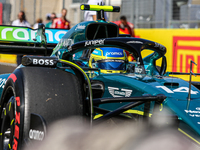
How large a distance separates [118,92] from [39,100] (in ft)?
2.17

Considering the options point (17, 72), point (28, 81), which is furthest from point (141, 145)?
point (17, 72)

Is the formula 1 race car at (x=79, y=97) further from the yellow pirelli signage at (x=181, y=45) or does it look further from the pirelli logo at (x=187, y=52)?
A: the pirelli logo at (x=187, y=52)

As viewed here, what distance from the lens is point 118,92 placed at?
2400 millimetres

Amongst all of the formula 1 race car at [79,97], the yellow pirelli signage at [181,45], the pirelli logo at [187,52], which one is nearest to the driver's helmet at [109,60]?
the formula 1 race car at [79,97]

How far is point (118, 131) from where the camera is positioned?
224 centimetres

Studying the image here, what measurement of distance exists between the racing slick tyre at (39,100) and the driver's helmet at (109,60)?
118 centimetres

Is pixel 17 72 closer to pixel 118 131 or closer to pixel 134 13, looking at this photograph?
pixel 118 131

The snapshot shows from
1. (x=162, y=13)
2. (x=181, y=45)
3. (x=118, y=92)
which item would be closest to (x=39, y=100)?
(x=118, y=92)

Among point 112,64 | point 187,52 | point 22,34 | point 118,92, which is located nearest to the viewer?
point 118,92

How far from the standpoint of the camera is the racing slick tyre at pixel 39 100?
1935 mm

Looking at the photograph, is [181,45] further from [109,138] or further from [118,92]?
[109,138]

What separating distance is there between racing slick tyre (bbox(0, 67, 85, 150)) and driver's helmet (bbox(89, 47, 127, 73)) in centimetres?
118

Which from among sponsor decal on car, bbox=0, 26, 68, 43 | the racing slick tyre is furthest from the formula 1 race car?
sponsor decal on car, bbox=0, 26, 68, 43

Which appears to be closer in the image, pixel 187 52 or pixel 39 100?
pixel 39 100
